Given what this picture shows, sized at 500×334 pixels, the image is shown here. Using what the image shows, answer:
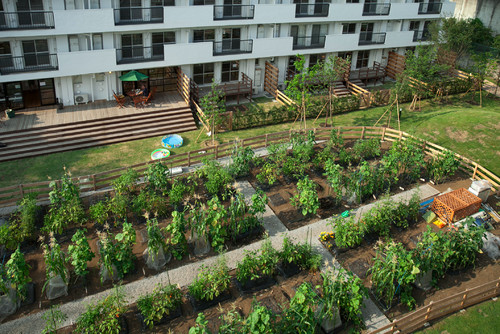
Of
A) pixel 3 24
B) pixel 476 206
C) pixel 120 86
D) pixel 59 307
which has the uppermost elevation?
pixel 3 24

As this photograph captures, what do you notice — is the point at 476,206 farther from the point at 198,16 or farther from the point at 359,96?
the point at 198,16

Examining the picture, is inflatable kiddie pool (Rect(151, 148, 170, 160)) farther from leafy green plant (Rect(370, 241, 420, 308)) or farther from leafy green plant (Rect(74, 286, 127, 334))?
leafy green plant (Rect(370, 241, 420, 308))

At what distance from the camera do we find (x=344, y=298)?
13008mm

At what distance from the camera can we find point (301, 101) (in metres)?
24.9

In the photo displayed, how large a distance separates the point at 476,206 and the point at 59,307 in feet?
53.1

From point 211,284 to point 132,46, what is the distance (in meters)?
17.3

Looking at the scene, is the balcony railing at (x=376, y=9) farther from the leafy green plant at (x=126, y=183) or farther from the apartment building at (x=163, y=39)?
the leafy green plant at (x=126, y=183)

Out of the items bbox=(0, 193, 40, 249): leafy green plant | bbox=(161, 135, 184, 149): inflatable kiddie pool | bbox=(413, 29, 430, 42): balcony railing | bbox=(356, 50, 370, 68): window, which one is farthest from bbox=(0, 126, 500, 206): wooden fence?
bbox=(413, 29, 430, 42): balcony railing

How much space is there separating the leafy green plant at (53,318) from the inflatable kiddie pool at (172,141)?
36.8ft

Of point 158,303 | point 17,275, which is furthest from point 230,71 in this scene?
point 17,275

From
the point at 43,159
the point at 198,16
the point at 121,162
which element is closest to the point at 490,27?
the point at 198,16

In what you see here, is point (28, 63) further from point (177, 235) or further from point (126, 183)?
point (177, 235)

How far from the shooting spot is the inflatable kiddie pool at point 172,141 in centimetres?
2311

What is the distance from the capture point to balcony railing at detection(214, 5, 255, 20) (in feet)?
89.0
